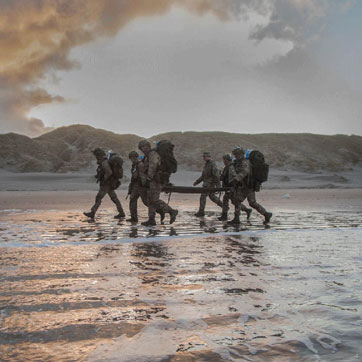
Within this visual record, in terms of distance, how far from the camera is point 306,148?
10219cm

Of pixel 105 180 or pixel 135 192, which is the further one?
pixel 105 180

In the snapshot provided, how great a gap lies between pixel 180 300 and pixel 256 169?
760cm

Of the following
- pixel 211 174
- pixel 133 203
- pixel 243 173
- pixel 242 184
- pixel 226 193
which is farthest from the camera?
pixel 211 174

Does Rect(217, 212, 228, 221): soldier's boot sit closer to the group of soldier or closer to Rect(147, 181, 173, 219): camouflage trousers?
the group of soldier

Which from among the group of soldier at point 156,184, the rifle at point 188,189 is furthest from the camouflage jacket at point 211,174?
the rifle at point 188,189

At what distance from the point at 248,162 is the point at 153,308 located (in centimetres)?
793

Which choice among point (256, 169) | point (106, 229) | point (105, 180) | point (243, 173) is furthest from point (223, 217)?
point (106, 229)

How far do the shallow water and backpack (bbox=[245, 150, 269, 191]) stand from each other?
3.68 meters

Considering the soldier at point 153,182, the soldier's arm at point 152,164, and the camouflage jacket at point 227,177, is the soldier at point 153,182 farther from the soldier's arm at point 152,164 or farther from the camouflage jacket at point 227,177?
the camouflage jacket at point 227,177

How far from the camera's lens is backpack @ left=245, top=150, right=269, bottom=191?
11.1 m

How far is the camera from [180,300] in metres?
3.88

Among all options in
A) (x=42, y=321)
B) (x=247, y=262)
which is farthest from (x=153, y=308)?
(x=247, y=262)

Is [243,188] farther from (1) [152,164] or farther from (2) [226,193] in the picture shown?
(1) [152,164]

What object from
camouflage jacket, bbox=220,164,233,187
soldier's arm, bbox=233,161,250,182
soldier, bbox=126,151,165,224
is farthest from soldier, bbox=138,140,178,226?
camouflage jacket, bbox=220,164,233,187
